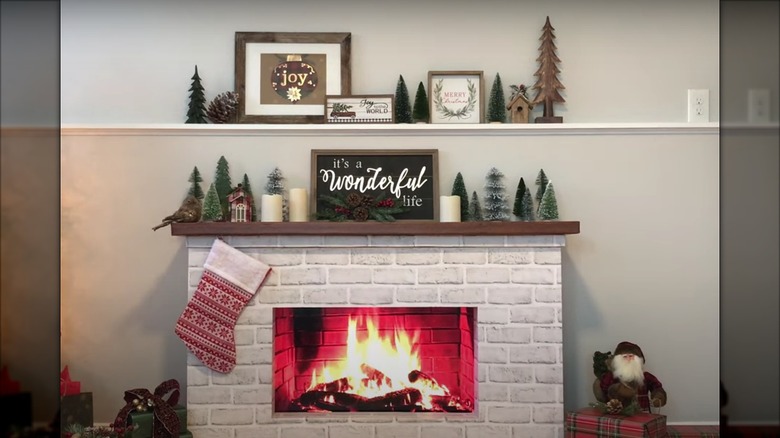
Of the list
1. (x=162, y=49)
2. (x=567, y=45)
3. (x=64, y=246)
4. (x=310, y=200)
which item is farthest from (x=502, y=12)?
(x=64, y=246)

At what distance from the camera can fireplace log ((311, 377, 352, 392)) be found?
335 cm

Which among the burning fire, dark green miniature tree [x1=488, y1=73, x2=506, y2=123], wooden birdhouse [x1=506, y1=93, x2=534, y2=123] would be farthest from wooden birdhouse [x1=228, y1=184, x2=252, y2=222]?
wooden birdhouse [x1=506, y1=93, x2=534, y2=123]

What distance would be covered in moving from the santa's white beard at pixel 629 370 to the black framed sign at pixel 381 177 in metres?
1.00

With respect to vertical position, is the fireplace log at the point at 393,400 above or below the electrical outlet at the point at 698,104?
below

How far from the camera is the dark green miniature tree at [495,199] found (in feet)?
11.2

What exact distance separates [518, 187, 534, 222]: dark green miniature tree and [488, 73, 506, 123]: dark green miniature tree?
0.36 meters

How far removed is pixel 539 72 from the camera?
139 inches

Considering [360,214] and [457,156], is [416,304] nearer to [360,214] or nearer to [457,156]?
[360,214]

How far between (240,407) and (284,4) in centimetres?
186

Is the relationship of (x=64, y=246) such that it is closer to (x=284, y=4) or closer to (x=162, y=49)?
(x=162, y=49)

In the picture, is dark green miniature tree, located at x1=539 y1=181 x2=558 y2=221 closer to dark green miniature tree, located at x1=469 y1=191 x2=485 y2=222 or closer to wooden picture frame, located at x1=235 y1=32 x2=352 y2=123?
dark green miniature tree, located at x1=469 y1=191 x2=485 y2=222
